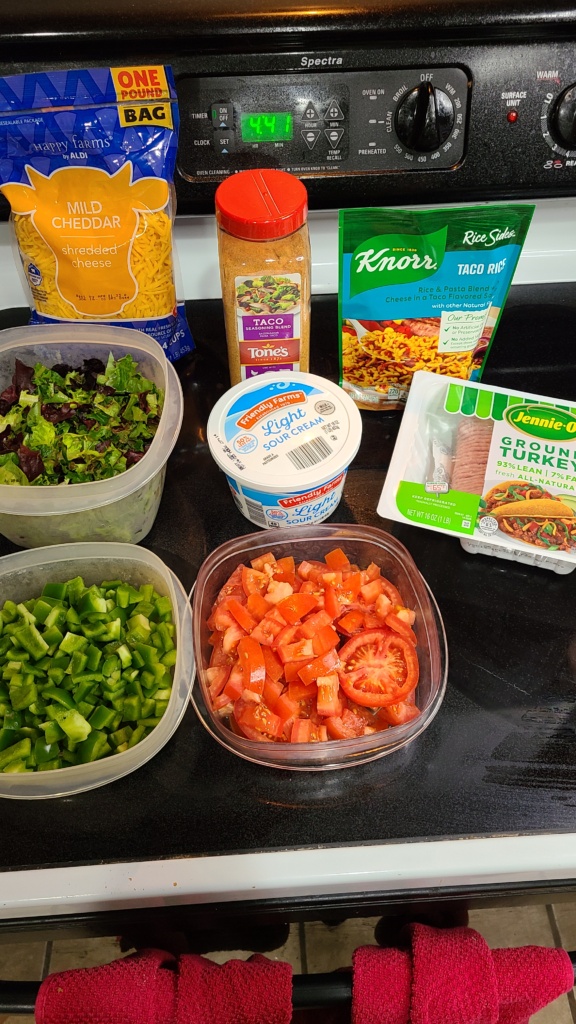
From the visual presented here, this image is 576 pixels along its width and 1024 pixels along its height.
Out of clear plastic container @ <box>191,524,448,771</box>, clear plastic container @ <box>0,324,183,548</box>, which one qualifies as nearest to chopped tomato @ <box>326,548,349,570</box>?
clear plastic container @ <box>191,524,448,771</box>

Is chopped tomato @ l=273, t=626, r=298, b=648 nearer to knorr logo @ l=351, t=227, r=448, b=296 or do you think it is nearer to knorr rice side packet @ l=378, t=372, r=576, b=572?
knorr rice side packet @ l=378, t=372, r=576, b=572

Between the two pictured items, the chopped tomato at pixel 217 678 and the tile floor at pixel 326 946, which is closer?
the chopped tomato at pixel 217 678

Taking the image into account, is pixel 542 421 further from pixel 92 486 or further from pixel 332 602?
pixel 92 486

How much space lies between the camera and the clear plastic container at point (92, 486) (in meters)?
0.89

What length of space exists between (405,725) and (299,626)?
6.7 inches

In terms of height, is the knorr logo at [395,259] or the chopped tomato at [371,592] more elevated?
the knorr logo at [395,259]

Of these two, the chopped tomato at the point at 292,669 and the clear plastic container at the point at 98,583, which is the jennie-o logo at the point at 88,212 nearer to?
the clear plastic container at the point at 98,583

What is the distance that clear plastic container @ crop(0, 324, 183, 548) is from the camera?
0.89m

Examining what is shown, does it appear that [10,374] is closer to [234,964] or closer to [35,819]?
[35,819]

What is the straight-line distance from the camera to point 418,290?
1.01 m

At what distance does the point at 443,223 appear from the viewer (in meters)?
0.94

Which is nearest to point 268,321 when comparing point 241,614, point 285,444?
point 285,444

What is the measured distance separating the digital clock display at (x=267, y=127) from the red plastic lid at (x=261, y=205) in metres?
0.13

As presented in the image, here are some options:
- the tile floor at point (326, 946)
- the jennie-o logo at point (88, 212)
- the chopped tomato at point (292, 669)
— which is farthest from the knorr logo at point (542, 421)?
the tile floor at point (326, 946)
